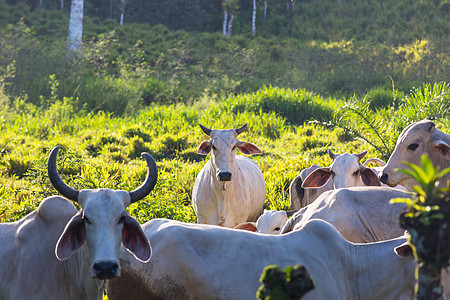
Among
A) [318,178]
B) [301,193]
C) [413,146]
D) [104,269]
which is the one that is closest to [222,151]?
[318,178]

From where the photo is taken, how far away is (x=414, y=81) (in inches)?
605

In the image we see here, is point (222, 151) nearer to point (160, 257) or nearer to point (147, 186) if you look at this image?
point (147, 186)

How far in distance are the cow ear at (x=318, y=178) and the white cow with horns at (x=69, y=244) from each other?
2534 mm

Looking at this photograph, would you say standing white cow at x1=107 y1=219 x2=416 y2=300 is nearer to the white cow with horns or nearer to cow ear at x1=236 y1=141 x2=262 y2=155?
the white cow with horns

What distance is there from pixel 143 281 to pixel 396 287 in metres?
1.41

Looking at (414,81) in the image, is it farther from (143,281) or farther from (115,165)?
(143,281)

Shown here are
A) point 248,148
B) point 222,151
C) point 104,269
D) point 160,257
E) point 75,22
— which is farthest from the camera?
point 75,22

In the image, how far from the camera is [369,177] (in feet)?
19.5

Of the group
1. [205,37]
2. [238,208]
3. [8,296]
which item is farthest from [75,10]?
[8,296]

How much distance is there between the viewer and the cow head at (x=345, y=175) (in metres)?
5.93

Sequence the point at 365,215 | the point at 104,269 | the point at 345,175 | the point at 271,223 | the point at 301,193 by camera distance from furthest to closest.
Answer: the point at 301,193
the point at 345,175
the point at 271,223
the point at 365,215
the point at 104,269

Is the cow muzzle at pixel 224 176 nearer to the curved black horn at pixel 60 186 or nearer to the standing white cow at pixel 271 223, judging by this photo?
the standing white cow at pixel 271 223

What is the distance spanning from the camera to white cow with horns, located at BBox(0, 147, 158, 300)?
11.0 feet

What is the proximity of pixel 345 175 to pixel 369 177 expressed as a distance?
230 mm
